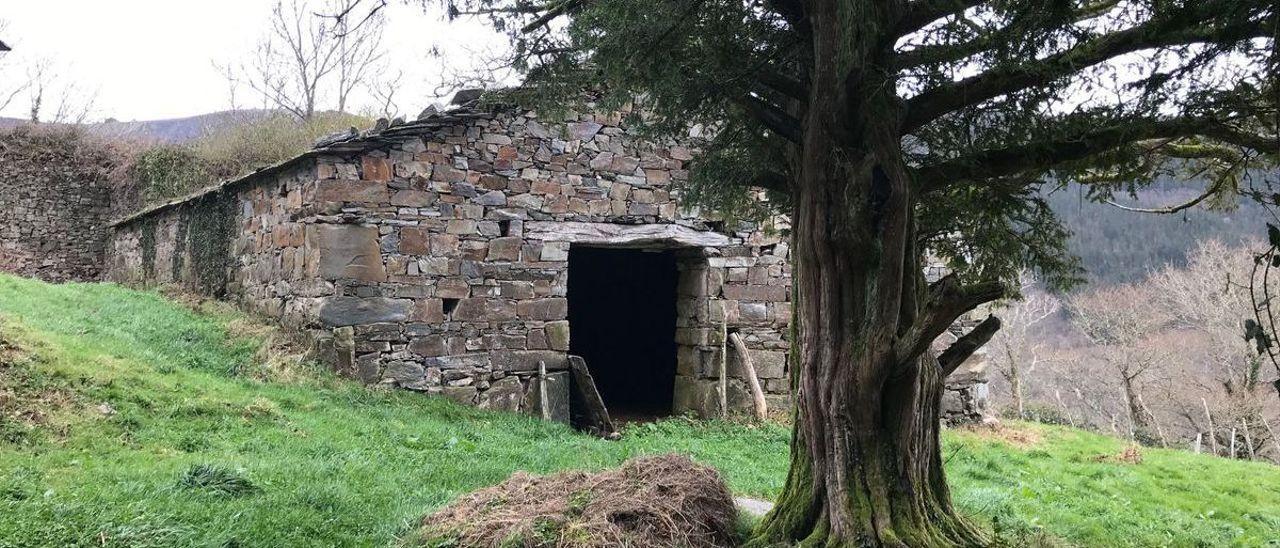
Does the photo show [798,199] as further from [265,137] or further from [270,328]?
[265,137]

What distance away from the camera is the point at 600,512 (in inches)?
174

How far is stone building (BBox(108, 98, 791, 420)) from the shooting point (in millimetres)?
8844

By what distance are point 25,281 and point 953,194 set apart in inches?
491

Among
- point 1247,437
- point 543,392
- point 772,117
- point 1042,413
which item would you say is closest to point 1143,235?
point 1042,413

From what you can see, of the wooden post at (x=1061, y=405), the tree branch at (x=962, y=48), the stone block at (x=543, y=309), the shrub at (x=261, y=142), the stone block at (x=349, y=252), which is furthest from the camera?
the wooden post at (x=1061, y=405)

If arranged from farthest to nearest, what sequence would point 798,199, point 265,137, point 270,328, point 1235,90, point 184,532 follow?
point 265,137 < point 270,328 < point 798,199 < point 184,532 < point 1235,90

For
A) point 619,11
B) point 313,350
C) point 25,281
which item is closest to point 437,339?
point 313,350

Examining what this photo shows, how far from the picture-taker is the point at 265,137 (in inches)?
588

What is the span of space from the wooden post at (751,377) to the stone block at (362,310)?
3.97m

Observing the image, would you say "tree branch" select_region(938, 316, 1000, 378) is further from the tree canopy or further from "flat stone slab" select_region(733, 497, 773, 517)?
"flat stone slab" select_region(733, 497, 773, 517)

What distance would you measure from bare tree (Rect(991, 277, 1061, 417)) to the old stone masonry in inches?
473

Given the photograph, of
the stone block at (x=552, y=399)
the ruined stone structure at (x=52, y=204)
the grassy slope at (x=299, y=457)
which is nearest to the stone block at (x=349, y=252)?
the grassy slope at (x=299, y=457)

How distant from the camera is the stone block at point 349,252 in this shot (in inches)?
342

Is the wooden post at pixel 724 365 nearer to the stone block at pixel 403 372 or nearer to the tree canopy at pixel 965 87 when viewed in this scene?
the stone block at pixel 403 372
